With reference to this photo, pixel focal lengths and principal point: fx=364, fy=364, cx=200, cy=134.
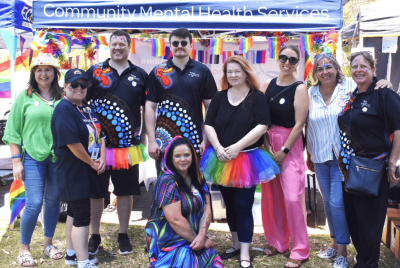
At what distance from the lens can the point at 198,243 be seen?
9.23 ft

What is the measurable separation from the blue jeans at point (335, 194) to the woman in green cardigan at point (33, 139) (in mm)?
2464

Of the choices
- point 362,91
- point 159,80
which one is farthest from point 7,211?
point 362,91

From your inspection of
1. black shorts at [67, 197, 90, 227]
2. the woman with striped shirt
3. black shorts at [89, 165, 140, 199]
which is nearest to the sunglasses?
the woman with striped shirt

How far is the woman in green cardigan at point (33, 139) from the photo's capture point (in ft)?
10.8

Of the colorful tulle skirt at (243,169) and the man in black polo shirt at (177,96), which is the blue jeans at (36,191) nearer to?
the man in black polo shirt at (177,96)

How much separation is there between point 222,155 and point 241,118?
1.19 feet

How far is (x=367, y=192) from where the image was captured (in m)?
2.75

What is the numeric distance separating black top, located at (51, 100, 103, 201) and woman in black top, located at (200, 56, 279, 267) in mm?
1042

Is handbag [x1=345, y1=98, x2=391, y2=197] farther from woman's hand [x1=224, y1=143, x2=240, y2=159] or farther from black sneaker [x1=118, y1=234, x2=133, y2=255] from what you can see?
black sneaker [x1=118, y1=234, x2=133, y2=255]

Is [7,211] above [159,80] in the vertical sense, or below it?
below

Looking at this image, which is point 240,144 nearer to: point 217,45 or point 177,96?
point 177,96

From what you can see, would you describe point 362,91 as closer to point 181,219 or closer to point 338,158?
point 338,158

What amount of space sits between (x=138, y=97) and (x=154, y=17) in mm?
1035

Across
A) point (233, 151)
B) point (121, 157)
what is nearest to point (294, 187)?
point (233, 151)
